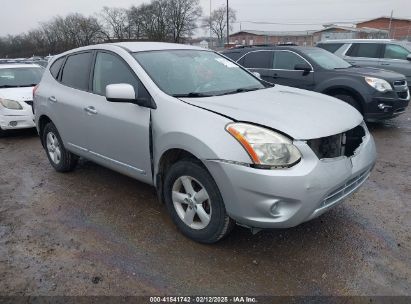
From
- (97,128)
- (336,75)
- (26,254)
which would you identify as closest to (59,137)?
(97,128)

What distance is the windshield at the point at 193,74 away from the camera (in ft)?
11.2

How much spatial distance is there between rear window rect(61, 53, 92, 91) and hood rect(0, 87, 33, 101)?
10.8 feet

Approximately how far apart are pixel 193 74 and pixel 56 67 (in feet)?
7.29

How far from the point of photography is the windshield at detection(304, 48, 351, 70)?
7.32m

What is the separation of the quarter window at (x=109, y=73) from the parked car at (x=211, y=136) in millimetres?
11

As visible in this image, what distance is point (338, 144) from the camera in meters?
2.87

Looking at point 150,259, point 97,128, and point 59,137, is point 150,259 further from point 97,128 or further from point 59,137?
point 59,137

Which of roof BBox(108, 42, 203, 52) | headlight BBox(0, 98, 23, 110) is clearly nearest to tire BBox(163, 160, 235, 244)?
roof BBox(108, 42, 203, 52)

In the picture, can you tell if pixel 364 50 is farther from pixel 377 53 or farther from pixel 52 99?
pixel 52 99

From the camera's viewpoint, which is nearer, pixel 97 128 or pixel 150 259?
pixel 150 259

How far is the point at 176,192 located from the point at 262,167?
0.94 m

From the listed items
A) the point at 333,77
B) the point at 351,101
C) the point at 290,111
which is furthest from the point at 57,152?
the point at 351,101

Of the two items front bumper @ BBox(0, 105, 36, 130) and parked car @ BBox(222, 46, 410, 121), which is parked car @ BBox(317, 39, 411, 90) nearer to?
parked car @ BBox(222, 46, 410, 121)

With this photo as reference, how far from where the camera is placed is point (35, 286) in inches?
105
